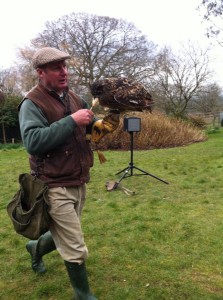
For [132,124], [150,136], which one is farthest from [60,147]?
[150,136]

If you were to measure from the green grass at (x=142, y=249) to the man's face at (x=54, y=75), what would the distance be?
1.89m

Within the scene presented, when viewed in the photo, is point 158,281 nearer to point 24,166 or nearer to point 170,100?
point 24,166

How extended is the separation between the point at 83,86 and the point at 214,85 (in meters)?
11.7

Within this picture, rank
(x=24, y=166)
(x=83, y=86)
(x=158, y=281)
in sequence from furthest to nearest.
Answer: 1. (x=83, y=86)
2. (x=24, y=166)
3. (x=158, y=281)

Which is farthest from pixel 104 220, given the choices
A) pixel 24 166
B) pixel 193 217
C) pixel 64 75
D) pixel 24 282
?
pixel 24 166

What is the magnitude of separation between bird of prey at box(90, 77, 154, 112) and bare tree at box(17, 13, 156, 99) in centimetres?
2579

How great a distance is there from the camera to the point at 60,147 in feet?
8.61

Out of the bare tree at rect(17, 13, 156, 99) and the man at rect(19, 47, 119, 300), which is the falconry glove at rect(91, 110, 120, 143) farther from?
the bare tree at rect(17, 13, 156, 99)

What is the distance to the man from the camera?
96.7 inches

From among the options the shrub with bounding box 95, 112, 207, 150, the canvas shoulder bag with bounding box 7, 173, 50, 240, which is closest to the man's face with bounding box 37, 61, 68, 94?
the canvas shoulder bag with bounding box 7, 173, 50, 240

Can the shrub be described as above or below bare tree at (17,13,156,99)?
below

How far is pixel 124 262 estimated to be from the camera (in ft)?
12.6

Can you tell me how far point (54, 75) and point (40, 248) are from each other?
1.71 metres

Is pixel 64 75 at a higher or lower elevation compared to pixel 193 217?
higher
